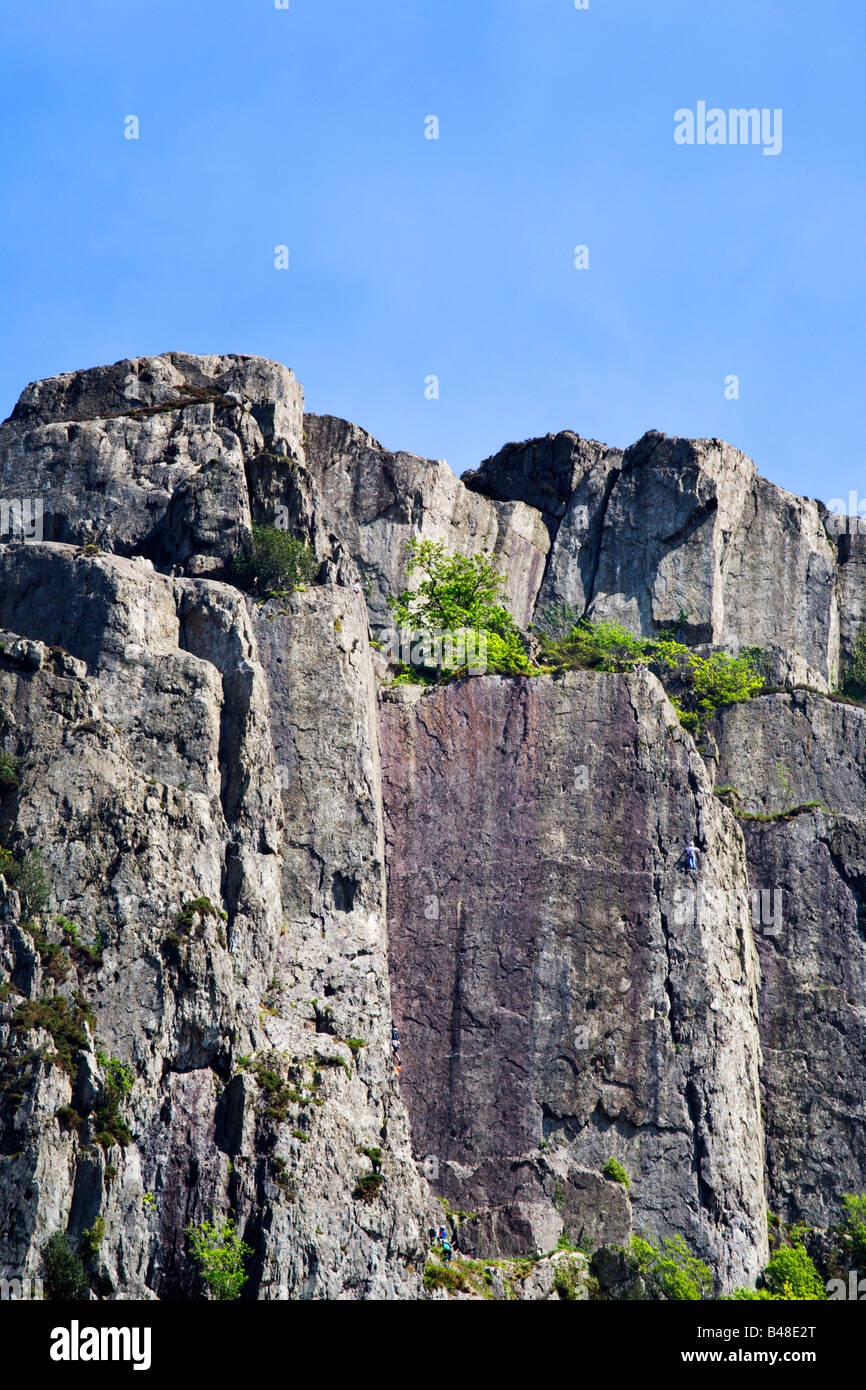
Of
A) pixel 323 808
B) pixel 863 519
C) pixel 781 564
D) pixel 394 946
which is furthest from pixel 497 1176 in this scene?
pixel 863 519

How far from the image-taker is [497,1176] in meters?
61.3

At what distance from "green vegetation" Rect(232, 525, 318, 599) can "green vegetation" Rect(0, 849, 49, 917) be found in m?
18.2

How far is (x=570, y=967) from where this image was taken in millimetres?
65312

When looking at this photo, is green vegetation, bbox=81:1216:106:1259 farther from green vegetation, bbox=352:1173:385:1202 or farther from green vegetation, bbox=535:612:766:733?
green vegetation, bbox=535:612:766:733

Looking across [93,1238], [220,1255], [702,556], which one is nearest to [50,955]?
[93,1238]

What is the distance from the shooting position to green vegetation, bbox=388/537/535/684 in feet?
244

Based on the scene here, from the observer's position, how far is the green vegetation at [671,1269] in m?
58.1

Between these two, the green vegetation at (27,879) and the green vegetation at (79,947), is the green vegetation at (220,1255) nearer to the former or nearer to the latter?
the green vegetation at (79,947)

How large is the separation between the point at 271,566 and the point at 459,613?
12592 millimetres

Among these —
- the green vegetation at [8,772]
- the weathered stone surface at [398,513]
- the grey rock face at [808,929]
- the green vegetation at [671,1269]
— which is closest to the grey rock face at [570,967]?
the green vegetation at [671,1269]

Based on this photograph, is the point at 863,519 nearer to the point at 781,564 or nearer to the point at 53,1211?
the point at 781,564

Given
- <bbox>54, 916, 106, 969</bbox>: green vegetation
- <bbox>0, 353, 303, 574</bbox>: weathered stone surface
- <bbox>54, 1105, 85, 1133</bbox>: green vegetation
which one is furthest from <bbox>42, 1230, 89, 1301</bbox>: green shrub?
<bbox>0, 353, 303, 574</bbox>: weathered stone surface

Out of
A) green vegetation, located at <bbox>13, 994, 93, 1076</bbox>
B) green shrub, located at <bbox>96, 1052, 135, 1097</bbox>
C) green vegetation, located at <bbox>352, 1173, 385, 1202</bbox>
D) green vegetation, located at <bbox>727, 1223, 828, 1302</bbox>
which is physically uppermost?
green vegetation, located at <bbox>13, 994, 93, 1076</bbox>

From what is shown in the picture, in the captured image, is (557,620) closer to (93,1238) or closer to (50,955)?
(50,955)
